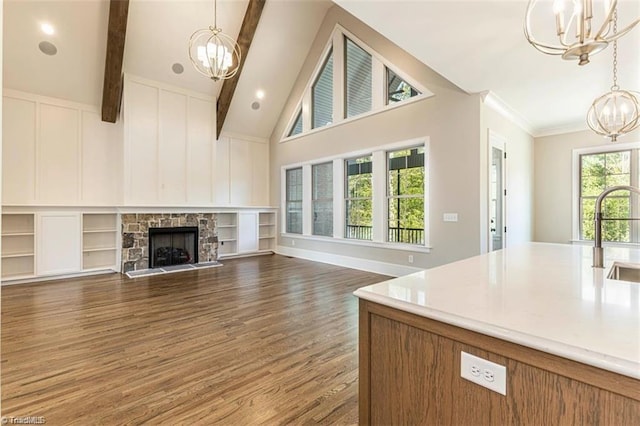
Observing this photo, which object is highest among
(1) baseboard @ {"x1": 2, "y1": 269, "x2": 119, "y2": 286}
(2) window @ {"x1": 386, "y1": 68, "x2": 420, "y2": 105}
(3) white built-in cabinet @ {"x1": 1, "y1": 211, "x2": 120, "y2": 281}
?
(2) window @ {"x1": 386, "y1": 68, "x2": 420, "y2": 105}

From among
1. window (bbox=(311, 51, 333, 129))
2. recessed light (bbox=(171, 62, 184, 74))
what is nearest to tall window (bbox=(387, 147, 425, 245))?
window (bbox=(311, 51, 333, 129))

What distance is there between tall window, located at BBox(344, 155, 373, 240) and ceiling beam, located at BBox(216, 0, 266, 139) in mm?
3083

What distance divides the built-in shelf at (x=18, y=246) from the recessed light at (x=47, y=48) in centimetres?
287

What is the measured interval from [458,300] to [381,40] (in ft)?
18.7

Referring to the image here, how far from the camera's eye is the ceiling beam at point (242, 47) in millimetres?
5848

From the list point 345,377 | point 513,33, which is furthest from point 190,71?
point 345,377

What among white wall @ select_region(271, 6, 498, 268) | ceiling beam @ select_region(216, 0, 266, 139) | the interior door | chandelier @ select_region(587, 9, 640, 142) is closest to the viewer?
chandelier @ select_region(587, 9, 640, 142)

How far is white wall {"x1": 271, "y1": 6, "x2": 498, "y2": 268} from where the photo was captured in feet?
15.1

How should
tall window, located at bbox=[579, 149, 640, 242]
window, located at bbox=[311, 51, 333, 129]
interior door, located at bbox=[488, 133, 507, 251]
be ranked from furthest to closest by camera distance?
window, located at bbox=[311, 51, 333, 129] < tall window, located at bbox=[579, 149, 640, 242] < interior door, located at bbox=[488, 133, 507, 251]

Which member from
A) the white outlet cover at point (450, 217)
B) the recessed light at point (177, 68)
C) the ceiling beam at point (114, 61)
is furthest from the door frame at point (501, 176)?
the ceiling beam at point (114, 61)

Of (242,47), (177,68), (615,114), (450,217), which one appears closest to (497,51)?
(615,114)

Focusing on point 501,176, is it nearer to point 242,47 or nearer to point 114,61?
point 242,47

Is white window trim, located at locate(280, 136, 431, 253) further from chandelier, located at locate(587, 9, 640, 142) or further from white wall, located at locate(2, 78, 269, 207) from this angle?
white wall, located at locate(2, 78, 269, 207)

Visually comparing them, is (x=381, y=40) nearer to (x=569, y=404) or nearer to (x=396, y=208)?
(x=396, y=208)
